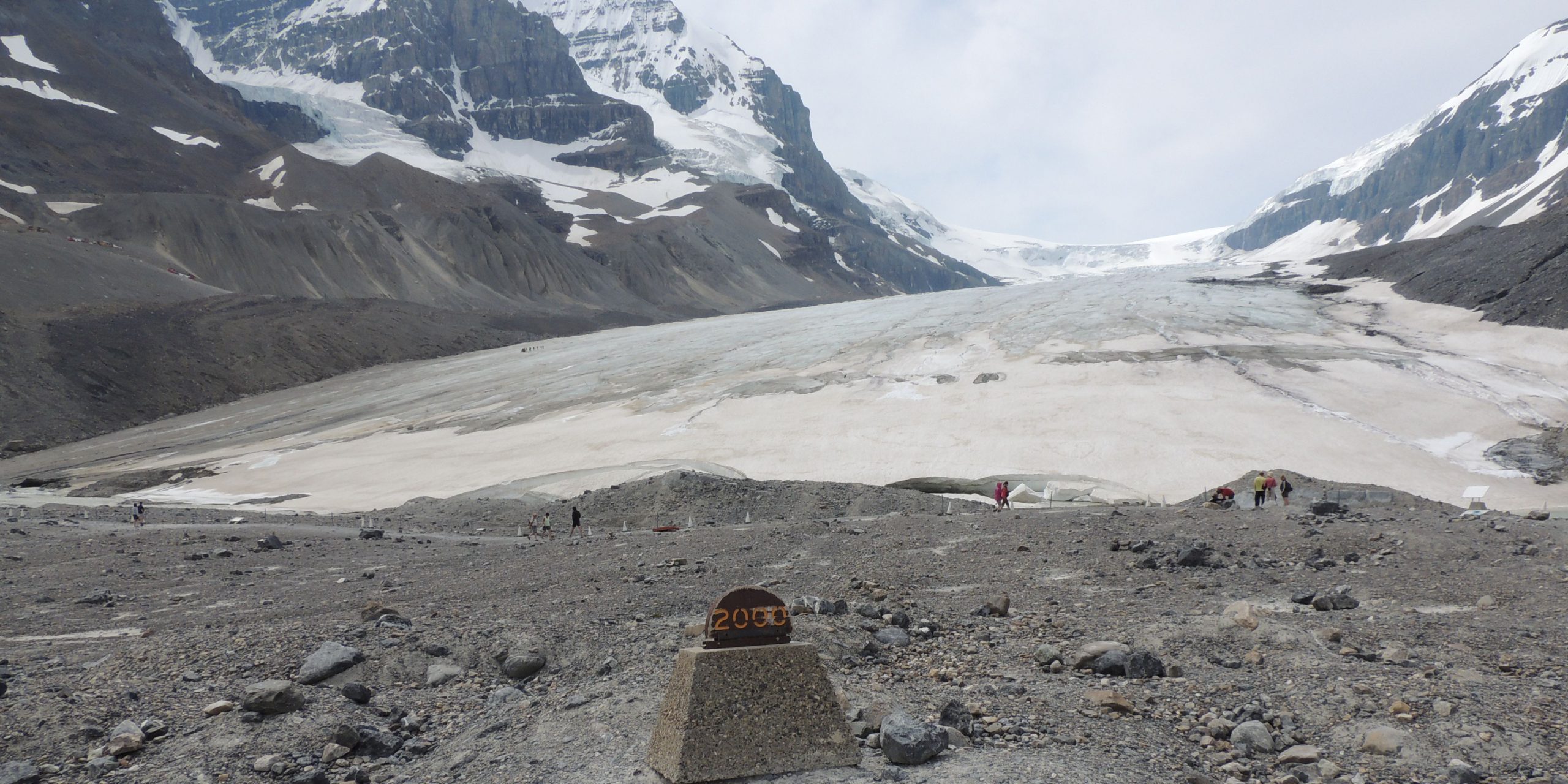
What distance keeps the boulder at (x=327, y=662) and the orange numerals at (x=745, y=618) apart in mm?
3529

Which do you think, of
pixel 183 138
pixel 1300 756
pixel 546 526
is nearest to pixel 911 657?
pixel 1300 756

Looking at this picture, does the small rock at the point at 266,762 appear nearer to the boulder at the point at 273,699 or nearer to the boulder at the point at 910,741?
the boulder at the point at 273,699

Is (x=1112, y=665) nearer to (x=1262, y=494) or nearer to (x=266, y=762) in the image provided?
(x=266, y=762)

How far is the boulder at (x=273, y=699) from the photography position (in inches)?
227

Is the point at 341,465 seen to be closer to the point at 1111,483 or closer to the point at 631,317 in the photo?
the point at 1111,483

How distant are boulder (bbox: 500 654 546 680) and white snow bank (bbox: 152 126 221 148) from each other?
477 ft

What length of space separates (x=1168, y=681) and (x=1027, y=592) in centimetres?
334

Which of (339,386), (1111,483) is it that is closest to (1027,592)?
(1111,483)

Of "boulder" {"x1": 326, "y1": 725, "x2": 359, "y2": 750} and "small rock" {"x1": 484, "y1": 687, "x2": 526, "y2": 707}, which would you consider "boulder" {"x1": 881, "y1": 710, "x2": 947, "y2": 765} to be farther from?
"boulder" {"x1": 326, "y1": 725, "x2": 359, "y2": 750}

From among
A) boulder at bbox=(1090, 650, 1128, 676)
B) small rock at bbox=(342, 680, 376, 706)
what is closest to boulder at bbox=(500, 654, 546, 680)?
small rock at bbox=(342, 680, 376, 706)

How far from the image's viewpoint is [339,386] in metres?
56.9

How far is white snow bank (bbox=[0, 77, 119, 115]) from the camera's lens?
105812mm

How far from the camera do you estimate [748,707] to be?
4777 millimetres

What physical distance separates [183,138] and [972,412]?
136530mm
